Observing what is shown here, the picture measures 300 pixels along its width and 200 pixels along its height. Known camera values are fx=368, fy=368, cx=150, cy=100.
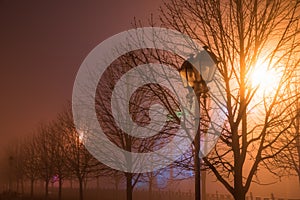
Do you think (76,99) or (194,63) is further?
(76,99)

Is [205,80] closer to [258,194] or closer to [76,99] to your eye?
[76,99]

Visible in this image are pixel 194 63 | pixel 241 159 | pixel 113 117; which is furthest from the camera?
pixel 113 117

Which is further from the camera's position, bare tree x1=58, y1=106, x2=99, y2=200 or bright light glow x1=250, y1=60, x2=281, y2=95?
bare tree x1=58, y1=106, x2=99, y2=200

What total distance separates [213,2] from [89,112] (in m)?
12.5

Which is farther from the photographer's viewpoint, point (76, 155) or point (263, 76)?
point (76, 155)

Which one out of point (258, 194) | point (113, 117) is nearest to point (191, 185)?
point (258, 194)

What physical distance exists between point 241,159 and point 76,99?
532 inches

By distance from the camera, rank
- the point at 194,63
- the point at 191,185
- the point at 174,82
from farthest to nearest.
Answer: the point at 191,185
the point at 174,82
the point at 194,63

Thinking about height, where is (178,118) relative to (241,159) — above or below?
above

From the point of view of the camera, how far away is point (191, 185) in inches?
2232

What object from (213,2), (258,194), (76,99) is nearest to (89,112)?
(76,99)

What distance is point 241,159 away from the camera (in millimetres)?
7855

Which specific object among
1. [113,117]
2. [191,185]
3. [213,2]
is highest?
[213,2]

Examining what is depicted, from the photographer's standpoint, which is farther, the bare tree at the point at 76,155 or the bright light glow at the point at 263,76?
the bare tree at the point at 76,155
